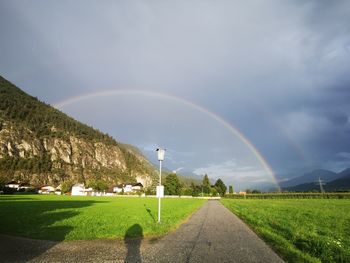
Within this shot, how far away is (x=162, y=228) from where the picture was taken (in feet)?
55.4

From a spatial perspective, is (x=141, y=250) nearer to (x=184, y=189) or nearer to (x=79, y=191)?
(x=184, y=189)

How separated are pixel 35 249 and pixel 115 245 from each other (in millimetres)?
3005

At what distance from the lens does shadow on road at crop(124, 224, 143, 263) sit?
9591 mm

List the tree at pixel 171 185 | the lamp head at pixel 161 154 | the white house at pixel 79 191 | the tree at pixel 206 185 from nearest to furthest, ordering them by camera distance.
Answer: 1. the lamp head at pixel 161 154
2. the tree at pixel 171 185
3. the white house at pixel 79 191
4. the tree at pixel 206 185

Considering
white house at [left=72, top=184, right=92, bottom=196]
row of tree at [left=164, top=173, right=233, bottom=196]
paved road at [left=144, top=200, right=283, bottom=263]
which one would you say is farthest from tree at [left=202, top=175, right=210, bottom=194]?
paved road at [left=144, top=200, right=283, bottom=263]

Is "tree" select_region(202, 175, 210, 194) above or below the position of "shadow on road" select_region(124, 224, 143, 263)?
above

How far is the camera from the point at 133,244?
39.9 ft

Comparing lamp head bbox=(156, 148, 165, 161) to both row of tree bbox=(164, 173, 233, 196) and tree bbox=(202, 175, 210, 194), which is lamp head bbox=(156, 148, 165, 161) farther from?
tree bbox=(202, 175, 210, 194)

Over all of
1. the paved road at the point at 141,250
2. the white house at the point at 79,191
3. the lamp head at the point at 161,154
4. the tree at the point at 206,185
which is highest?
the tree at the point at 206,185

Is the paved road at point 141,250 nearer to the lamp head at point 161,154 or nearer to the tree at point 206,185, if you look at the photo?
the lamp head at point 161,154

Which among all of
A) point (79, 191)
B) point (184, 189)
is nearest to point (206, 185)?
point (184, 189)

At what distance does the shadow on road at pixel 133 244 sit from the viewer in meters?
9.59

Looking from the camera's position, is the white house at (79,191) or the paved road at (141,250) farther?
the white house at (79,191)

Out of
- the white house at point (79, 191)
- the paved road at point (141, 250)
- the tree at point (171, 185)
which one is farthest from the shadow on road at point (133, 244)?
the white house at point (79, 191)
